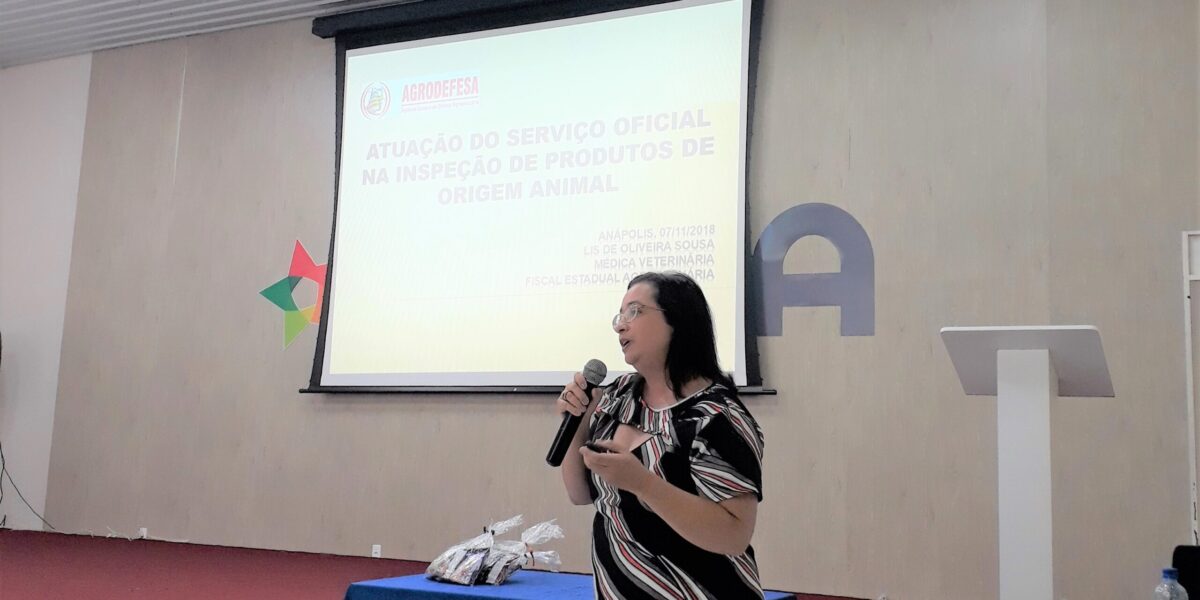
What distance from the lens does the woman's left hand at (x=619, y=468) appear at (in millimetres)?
1534

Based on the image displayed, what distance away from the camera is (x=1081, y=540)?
4.24 m

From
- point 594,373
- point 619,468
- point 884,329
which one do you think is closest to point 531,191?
point 884,329

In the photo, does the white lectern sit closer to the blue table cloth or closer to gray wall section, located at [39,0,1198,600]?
the blue table cloth

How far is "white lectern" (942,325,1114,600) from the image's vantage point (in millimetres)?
1924

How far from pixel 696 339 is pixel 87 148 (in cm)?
623

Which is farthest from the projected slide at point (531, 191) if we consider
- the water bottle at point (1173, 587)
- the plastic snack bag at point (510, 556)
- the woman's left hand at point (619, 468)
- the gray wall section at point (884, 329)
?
the woman's left hand at point (619, 468)

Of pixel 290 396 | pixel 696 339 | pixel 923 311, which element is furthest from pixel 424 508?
pixel 696 339

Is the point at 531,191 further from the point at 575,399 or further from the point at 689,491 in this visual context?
the point at 689,491

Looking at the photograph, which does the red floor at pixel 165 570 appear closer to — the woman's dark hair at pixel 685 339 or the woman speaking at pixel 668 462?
the woman speaking at pixel 668 462

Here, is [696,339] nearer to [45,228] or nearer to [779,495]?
[779,495]

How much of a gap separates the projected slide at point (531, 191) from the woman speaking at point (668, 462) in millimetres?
3038

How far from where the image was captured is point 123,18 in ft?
21.0

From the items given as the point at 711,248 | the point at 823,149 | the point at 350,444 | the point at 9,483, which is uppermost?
the point at 823,149

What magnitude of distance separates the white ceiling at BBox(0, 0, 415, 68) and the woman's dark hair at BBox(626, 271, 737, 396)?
4.61 m
